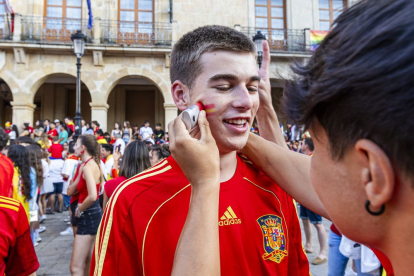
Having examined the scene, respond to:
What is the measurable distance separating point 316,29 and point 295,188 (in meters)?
17.1

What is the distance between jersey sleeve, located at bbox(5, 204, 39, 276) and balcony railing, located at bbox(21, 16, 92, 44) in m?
14.5

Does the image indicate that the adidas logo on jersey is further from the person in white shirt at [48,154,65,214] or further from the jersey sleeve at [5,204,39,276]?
the person in white shirt at [48,154,65,214]

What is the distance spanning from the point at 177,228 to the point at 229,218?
23cm

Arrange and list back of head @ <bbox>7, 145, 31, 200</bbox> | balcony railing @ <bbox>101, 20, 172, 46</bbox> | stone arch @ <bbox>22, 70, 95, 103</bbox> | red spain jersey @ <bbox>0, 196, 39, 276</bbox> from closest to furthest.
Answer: red spain jersey @ <bbox>0, 196, 39, 276</bbox> → back of head @ <bbox>7, 145, 31, 200</bbox> → stone arch @ <bbox>22, 70, 95, 103</bbox> → balcony railing @ <bbox>101, 20, 172, 46</bbox>

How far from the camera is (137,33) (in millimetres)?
15578

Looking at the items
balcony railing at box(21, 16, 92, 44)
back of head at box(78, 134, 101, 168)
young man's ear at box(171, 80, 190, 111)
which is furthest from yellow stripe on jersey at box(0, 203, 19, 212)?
balcony railing at box(21, 16, 92, 44)

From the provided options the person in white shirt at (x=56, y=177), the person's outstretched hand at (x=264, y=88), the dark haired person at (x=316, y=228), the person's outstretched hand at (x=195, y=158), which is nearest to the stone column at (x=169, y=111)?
the person in white shirt at (x=56, y=177)

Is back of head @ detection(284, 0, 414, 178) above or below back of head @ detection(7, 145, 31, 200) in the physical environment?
above

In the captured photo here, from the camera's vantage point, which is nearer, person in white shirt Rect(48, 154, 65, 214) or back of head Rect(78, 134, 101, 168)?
back of head Rect(78, 134, 101, 168)

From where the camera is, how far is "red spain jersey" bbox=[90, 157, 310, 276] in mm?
1269

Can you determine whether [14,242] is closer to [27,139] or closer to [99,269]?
[99,269]

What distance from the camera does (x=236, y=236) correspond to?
1344 mm

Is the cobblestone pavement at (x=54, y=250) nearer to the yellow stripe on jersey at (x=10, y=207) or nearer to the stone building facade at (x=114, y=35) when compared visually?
the yellow stripe on jersey at (x=10, y=207)

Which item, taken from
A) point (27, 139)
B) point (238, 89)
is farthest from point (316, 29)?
point (238, 89)
